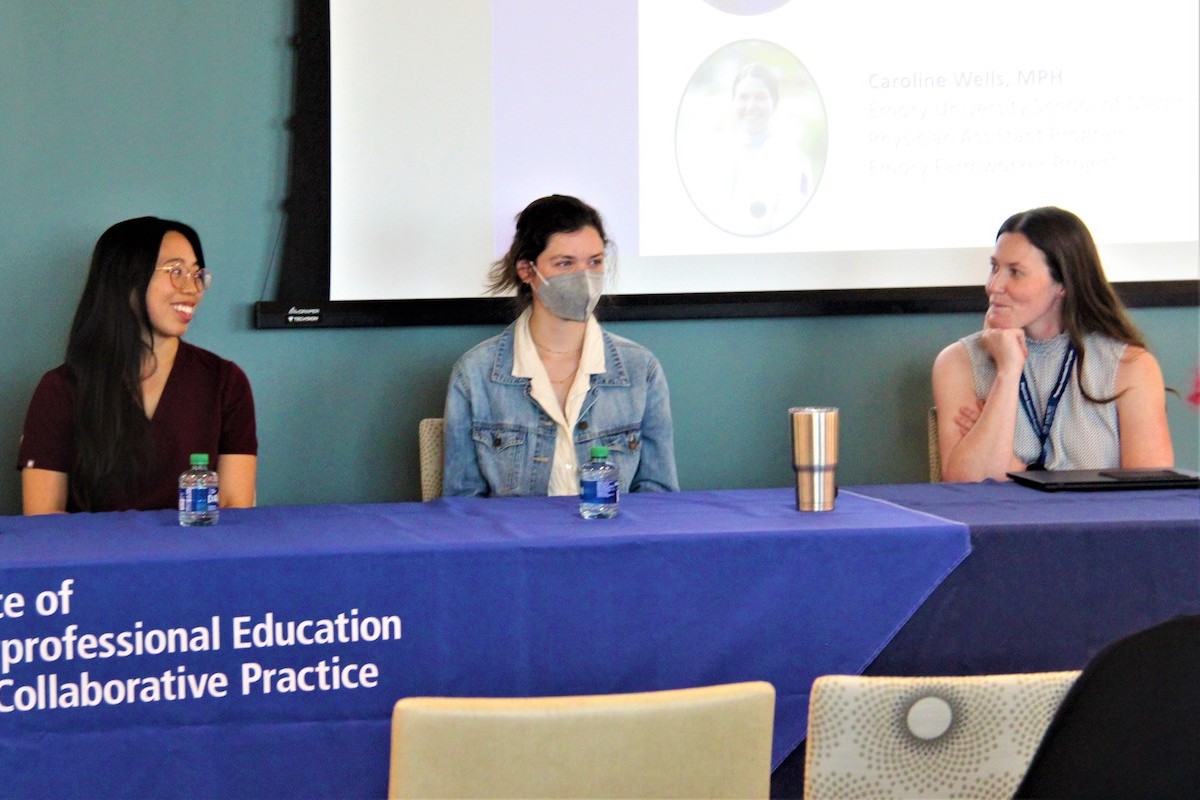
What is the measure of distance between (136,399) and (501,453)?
760 millimetres

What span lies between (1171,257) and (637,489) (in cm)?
167

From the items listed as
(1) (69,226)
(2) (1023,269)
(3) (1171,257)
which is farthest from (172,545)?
(3) (1171,257)

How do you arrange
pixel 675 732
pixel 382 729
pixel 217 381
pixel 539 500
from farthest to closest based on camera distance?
pixel 217 381
pixel 539 500
pixel 382 729
pixel 675 732

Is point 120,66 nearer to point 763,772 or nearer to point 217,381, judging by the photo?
point 217,381

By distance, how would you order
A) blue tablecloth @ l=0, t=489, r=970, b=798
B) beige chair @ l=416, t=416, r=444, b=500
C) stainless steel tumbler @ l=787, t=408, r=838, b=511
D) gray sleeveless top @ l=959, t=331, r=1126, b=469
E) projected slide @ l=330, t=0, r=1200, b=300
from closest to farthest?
blue tablecloth @ l=0, t=489, r=970, b=798
stainless steel tumbler @ l=787, t=408, r=838, b=511
gray sleeveless top @ l=959, t=331, r=1126, b=469
beige chair @ l=416, t=416, r=444, b=500
projected slide @ l=330, t=0, r=1200, b=300

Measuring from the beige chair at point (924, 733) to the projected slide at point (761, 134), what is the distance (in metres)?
2.01

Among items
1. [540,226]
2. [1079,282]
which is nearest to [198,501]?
[540,226]

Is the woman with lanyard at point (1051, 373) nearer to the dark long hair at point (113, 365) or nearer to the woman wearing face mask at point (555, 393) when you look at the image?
the woman wearing face mask at point (555, 393)

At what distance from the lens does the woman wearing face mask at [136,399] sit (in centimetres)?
241

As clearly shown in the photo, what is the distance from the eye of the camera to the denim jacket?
2582 millimetres

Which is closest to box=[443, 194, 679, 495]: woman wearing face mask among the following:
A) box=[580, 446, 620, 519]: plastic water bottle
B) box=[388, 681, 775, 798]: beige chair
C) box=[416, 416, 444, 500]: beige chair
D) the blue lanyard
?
box=[416, 416, 444, 500]: beige chair

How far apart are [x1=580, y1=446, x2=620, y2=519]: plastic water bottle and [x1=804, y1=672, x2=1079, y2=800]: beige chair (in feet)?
2.41

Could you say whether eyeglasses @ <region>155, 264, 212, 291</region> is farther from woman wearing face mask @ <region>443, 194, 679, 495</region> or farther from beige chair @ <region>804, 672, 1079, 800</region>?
beige chair @ <region>804, 672, 1079, 800</region>

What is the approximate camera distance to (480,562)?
5.56 ft
